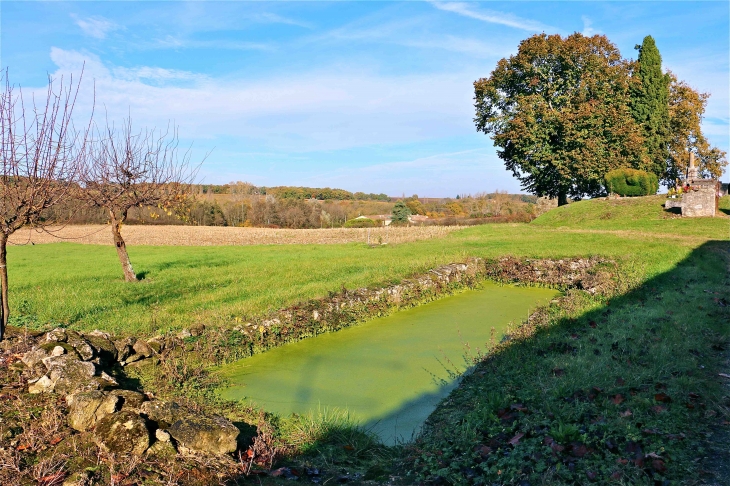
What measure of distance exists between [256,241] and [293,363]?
919 inches

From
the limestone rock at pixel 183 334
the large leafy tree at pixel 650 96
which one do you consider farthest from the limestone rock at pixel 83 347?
the large leafy tree at pixel 650 96

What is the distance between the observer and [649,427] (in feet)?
14.2

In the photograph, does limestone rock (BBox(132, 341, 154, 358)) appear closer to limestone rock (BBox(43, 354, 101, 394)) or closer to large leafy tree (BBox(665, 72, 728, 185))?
limestone rock (BBox(43, 354, 101, 394))

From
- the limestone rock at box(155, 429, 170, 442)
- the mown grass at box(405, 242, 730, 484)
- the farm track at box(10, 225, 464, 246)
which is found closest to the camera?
the mown grass at box(405, 242, 730, 484)

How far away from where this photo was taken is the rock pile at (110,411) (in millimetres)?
4430

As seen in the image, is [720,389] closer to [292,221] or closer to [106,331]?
[106,331]

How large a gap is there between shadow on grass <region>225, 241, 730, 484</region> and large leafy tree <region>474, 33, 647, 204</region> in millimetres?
24875

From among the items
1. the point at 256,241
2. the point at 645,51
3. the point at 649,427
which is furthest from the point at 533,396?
the point at 645,51

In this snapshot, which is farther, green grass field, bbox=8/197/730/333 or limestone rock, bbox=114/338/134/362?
green grass field, bbox=8/197/730/333

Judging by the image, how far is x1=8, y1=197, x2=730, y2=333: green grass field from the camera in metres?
8.88

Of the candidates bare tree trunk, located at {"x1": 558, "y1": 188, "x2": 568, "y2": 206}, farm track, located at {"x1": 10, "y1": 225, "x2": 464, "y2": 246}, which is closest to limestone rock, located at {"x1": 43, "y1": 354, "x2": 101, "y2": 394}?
farm track, located at {"x1": 10, "y1": 225, "x2": 464, "y2": 246}

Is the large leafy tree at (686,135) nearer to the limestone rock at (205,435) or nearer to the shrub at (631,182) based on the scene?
the shrub at (631,182)

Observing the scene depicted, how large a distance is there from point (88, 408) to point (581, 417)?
4719 millimetres

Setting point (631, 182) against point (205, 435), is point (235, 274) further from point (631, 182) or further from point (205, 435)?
point (631, 182)
